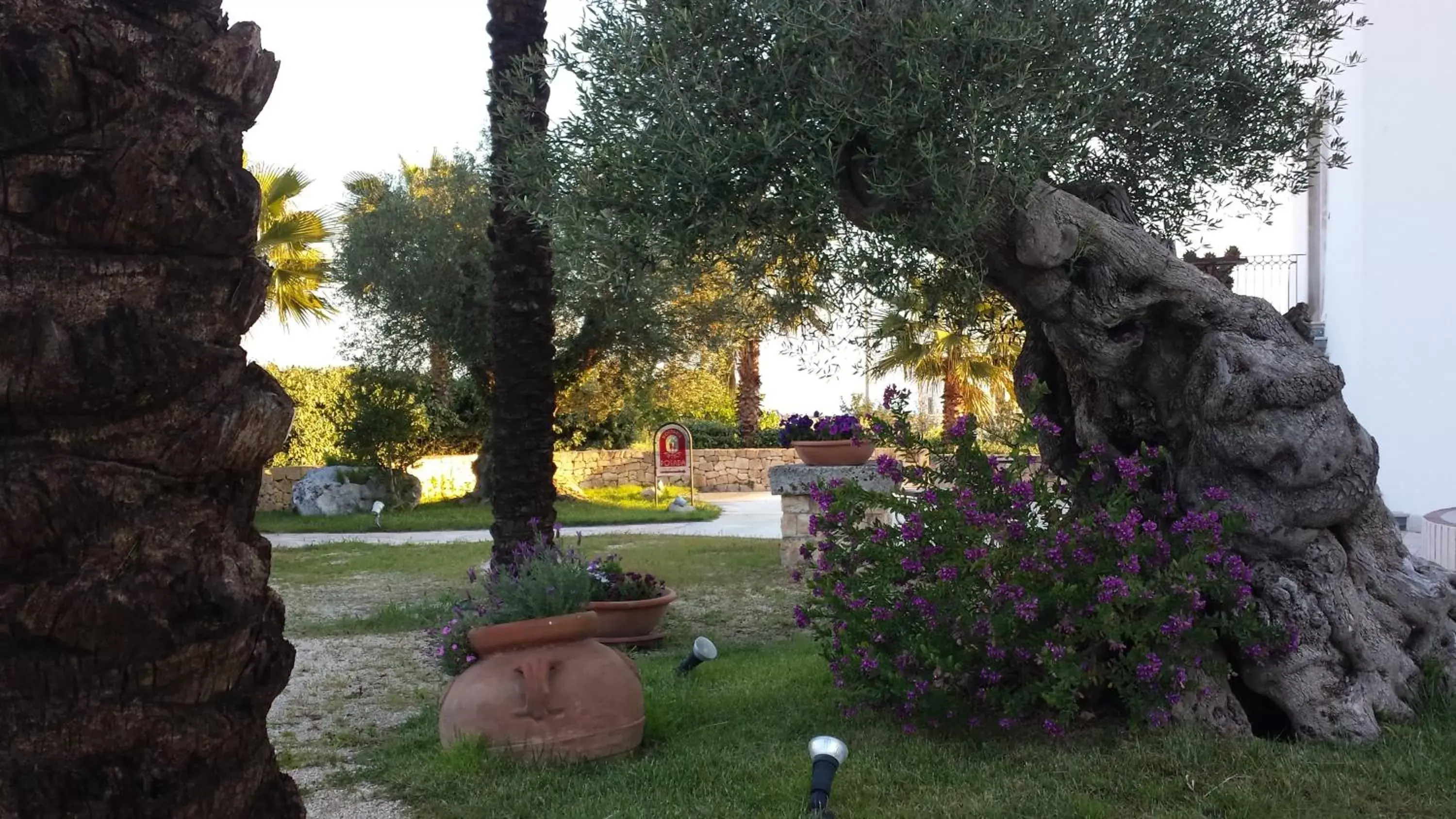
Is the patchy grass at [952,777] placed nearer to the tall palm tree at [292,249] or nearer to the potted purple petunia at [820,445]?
the potted purple petunia at [820,445]

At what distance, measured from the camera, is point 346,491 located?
19.5 metres

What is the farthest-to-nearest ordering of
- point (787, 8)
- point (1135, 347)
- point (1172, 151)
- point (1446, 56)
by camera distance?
point (1446, 56), point (1172, 151), point (1135, 347), point (787, 8)

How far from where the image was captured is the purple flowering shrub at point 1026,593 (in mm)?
4480

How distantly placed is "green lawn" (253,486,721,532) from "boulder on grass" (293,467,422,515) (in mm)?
237

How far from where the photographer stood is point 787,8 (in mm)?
4324

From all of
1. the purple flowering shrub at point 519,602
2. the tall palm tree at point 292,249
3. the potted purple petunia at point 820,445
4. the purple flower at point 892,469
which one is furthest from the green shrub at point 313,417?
the purple flower at point 892,469

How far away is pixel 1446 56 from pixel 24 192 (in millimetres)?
10606

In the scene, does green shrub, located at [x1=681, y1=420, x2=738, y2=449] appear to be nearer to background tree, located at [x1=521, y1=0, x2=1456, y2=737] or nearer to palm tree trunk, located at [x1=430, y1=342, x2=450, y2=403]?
palm tree trunk, located at [x1=430, y1=342, x2=450, y2=403]

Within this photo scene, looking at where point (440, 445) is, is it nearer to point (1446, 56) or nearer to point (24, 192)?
point (1446, 56)

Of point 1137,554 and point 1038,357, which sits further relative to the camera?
point 1038,357

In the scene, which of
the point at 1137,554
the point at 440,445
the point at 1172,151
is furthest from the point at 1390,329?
the point at 440,445

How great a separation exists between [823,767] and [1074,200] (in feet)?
9.14

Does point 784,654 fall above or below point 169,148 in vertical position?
below

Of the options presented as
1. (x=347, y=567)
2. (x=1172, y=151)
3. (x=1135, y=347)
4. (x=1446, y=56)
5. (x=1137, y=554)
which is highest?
(x=1446, y=56)
